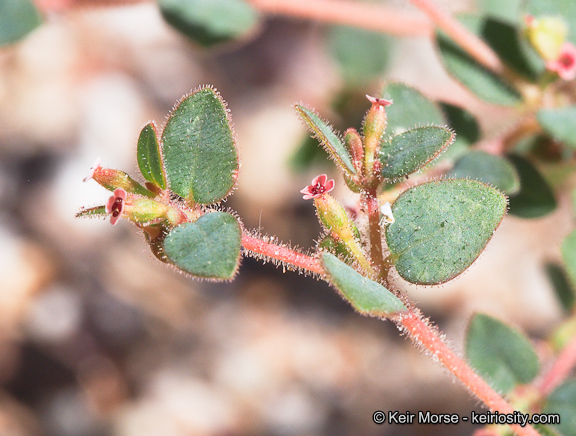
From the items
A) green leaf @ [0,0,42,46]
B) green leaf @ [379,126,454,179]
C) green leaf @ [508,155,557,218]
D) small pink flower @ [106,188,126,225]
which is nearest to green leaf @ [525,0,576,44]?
green leaf @ [508,155,557,218]

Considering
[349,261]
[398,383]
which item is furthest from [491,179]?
[398,383]

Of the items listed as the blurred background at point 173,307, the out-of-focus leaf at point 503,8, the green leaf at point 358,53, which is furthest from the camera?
the blurred background at point 173,307

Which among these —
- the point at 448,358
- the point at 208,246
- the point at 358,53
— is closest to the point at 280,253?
the point at 208,246

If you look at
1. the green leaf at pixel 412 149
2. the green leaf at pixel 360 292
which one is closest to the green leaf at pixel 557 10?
the green leaf at pixel 412 149

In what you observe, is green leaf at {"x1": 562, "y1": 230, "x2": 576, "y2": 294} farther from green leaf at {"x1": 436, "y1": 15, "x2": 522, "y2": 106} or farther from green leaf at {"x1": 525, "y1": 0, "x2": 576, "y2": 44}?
green leaf at {"x1": 525, "y1": 0, "x2": 576, "y2": 44}

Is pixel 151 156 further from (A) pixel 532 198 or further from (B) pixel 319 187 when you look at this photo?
(A) pixel 532 198

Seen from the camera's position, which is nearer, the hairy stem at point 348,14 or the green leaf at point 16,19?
the green leaf at point 16,19

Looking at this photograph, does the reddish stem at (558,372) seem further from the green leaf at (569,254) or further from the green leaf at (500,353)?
the green leaf at (569,254)
